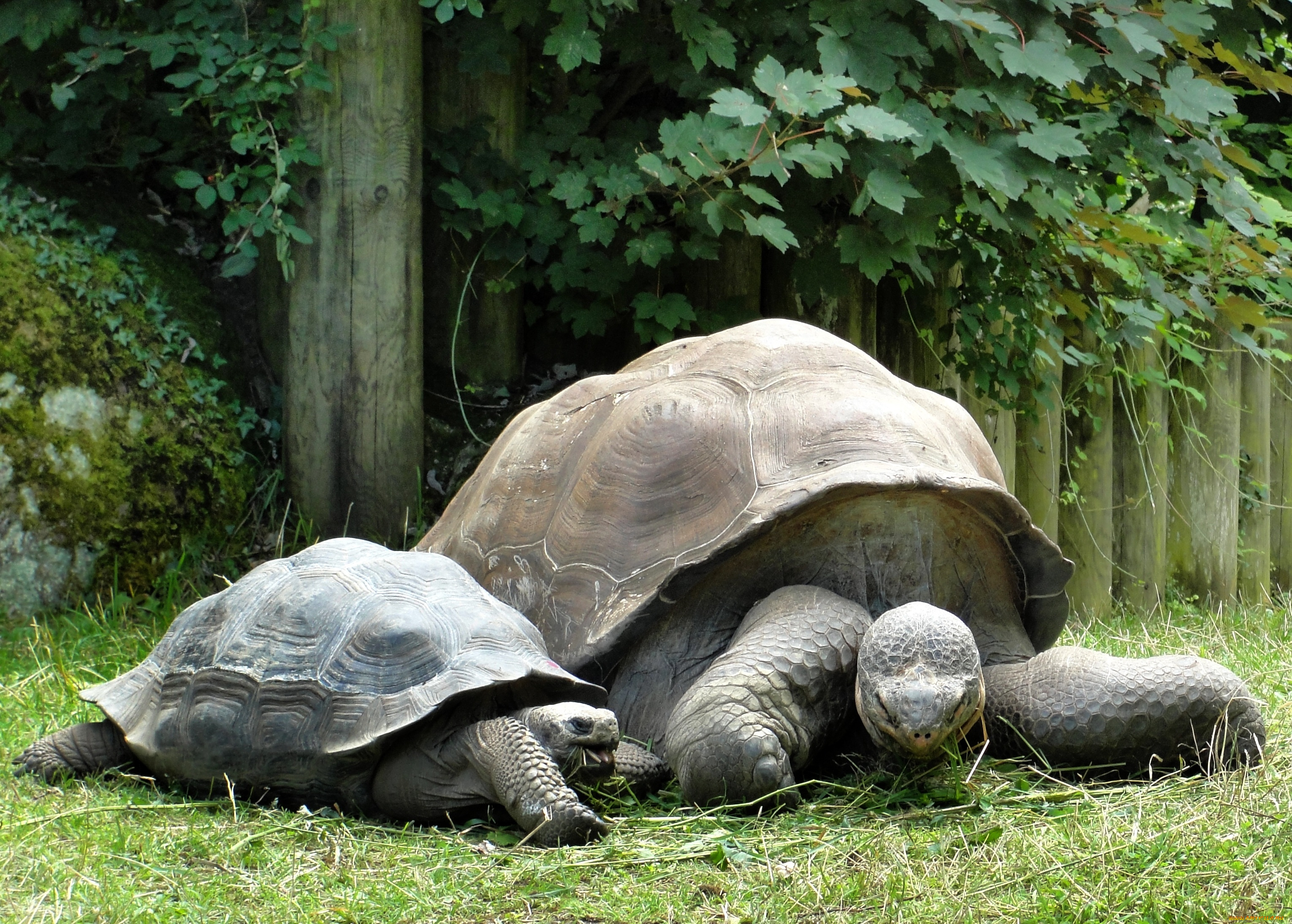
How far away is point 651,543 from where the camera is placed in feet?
9.31

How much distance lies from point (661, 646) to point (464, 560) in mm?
645

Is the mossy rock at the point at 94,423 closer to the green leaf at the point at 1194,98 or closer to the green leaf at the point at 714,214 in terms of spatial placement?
the green leaf at the point at 714,214

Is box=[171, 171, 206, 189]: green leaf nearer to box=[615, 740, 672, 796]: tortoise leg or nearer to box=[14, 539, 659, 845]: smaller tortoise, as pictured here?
box=[14, 539, 659, 845]: smaller tortoise

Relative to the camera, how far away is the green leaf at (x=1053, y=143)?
3.96 m

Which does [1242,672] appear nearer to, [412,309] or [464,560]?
[464,560]

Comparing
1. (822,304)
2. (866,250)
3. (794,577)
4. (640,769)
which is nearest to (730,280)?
(822,304)

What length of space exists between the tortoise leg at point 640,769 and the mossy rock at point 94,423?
2.36m

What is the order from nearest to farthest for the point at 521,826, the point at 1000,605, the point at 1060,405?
the point at 521,826 < the point at 1000,605 < the point at 1060,405

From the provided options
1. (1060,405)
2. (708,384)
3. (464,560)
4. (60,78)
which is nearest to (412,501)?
(464,560)

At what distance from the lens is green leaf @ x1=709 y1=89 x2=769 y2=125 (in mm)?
3729

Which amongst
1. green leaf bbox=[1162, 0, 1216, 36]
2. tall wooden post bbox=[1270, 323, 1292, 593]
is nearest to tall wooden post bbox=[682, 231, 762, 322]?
green leaf bbox=[1162, 0, 1216, 36]

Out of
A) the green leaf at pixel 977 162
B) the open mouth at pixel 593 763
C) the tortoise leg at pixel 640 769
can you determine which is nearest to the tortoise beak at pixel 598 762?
the open mouth at pixel 593 763

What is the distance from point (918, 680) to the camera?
2.40 meters

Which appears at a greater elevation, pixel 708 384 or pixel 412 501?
pixel 708 384
